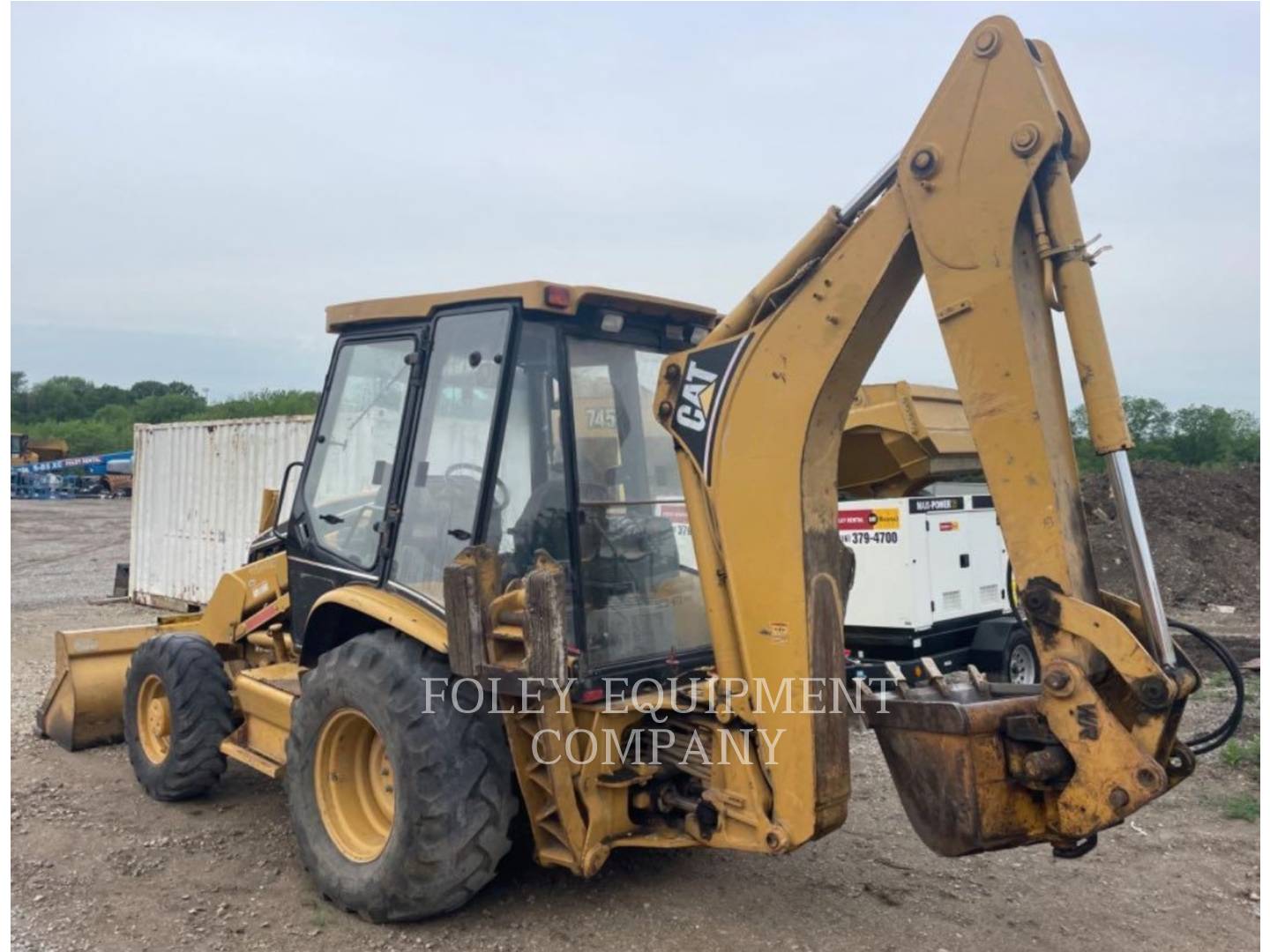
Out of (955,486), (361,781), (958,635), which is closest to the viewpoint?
(361,781)

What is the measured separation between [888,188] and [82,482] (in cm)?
3952

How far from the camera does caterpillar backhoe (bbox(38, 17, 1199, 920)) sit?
9.99ft

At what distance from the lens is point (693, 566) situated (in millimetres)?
4289

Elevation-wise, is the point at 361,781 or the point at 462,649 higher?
the point at 462,649

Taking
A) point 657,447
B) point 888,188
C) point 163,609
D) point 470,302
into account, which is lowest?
point 163,609

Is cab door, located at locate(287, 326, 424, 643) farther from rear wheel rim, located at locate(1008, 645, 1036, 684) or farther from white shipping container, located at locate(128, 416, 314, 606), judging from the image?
white shipping container, located at locate(128, 416, 314, 606)

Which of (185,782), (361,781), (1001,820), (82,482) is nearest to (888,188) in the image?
(1001,820)

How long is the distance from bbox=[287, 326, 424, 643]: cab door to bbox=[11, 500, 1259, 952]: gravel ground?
117 cm

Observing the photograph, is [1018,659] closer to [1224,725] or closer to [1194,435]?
[1224,725]

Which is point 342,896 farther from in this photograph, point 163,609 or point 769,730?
point 163,609

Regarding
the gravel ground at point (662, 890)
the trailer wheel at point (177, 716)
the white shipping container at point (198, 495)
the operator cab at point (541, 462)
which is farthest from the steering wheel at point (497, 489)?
the white shipping container at point (198, 495)

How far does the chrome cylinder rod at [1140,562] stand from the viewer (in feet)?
→ 9.80

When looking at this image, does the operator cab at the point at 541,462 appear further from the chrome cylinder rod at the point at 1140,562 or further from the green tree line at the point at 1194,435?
the green tree line at the point at 1194,435

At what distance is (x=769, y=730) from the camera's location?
11.6ft
